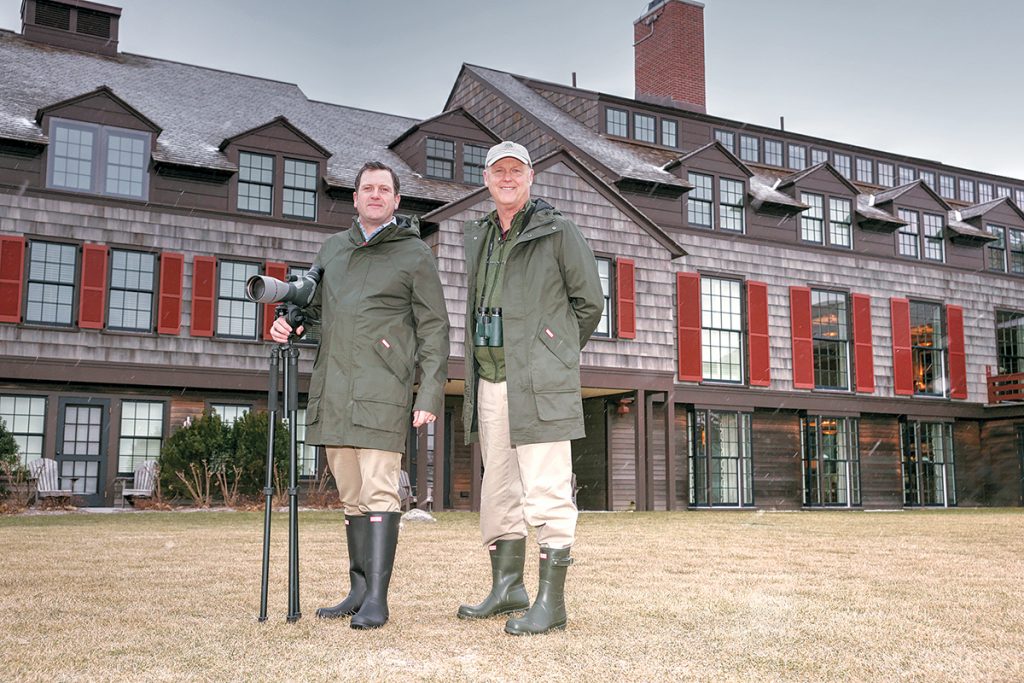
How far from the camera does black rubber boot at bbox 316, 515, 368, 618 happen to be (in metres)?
3.95

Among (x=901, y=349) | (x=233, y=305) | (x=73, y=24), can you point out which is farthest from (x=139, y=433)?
(x=901, y=349)

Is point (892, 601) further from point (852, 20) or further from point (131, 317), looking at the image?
point (852, 20)

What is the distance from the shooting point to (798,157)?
22.6 m

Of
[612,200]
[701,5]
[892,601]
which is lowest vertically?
[892,601]

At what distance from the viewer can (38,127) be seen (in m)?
14.8

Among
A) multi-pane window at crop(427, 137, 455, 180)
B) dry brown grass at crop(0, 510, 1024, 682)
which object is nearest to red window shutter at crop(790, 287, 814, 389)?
multi-pane window at crop(427, 137, 455, 180)

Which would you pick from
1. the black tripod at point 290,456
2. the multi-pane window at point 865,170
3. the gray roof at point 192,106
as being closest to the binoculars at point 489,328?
the black tripod at point 290,456

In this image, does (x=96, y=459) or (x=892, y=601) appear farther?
(x=96, y=459)

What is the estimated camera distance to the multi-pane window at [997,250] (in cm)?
2198

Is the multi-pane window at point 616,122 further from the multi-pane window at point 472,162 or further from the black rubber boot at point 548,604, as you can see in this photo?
the black rubber boot at point 548,604

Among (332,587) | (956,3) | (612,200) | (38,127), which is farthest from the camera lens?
(956,3)

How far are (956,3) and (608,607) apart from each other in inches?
657

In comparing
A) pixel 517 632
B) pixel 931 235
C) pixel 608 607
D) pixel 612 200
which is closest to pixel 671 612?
pixel 608 607

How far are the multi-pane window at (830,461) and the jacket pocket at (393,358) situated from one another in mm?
16032
